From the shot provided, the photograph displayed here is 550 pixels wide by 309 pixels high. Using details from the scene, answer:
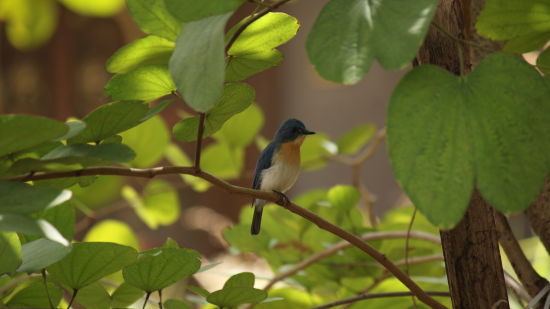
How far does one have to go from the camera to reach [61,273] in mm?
303

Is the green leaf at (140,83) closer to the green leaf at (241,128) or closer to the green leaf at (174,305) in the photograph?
the green leaf at (174,305)

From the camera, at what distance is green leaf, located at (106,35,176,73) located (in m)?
0.29

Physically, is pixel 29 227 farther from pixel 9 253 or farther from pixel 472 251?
pixel 472 251

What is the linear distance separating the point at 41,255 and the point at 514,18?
0.22 metres

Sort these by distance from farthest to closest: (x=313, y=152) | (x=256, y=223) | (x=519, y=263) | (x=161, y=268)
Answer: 1. (x=313, y=152)
2. (x=256, y=223)
3. (x=519, y=263)
4. (x=161, y=268)

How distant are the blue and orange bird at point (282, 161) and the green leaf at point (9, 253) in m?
0.57

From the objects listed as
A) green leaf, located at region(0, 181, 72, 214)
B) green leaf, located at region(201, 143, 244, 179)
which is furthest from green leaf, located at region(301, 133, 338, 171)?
green leaf, located at region(0, 181, 72, 214)

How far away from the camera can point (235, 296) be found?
32 centimetres

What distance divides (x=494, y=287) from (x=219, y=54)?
202mm

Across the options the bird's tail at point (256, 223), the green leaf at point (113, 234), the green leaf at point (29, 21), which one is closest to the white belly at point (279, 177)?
the bird's tail at point (256, 223)

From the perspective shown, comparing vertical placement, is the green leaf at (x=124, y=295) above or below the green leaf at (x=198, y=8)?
below

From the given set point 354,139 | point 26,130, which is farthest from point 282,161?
point 26,130

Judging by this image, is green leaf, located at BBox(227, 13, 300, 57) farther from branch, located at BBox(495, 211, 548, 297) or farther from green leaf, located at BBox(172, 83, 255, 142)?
branch, located at BBox(495, 211, 548, 297)

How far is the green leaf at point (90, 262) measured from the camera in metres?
0.28
